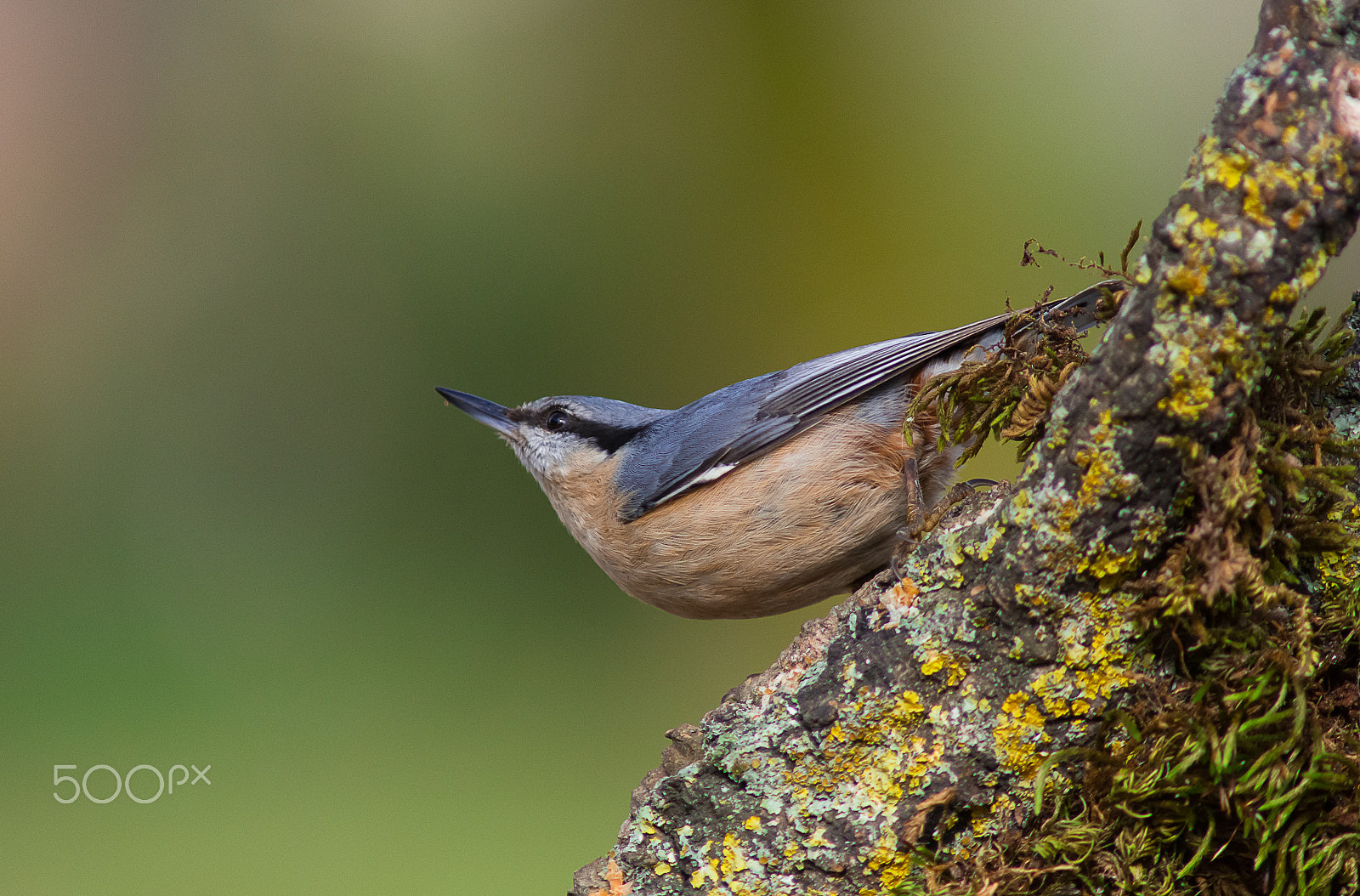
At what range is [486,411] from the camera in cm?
324

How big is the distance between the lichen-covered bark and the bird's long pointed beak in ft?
5.42

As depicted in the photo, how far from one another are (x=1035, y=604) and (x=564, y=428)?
2015 mm

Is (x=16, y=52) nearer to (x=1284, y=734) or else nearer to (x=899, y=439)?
(x=899, y=439)

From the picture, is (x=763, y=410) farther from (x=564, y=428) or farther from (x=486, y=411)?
(x=486, y=411)

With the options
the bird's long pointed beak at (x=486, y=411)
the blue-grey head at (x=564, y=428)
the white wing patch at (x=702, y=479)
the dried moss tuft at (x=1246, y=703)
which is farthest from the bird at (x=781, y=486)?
the dried moss tuft at (x=1246, y=703)

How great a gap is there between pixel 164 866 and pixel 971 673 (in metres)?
3.72

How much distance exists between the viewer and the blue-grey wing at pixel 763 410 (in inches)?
88.0

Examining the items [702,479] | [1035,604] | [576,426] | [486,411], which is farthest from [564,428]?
[1035,604]

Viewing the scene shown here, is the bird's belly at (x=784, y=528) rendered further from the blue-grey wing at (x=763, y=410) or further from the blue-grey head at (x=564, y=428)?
the blue-grey head at (x=564, y=428)

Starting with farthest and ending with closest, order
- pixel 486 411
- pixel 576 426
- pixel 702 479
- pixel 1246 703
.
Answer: pixel 486 411 → pixel 576 426 → pixel 702 479 → pixel 1246 703

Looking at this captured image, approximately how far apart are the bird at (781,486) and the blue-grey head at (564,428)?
0.14m

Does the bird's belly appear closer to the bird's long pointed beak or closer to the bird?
the bird

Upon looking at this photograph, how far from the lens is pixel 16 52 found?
489 centimetres

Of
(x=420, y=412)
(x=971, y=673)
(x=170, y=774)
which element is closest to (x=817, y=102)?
(x=420, y=412)
